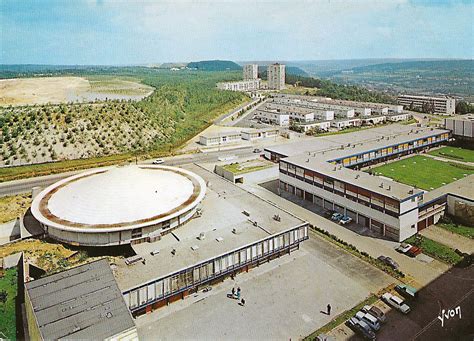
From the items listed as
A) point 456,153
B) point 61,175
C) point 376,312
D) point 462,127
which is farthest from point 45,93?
point 376,312

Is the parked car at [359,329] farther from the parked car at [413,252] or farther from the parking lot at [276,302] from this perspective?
the parked car at [413,252]

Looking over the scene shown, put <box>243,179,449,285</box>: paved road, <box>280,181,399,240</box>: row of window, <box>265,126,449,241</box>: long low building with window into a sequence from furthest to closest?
<box>280,181,399,240</box>: row of window
<box>265,126,449,241</box>: long low building with window
<box>243,179,449,285</box>: paved road

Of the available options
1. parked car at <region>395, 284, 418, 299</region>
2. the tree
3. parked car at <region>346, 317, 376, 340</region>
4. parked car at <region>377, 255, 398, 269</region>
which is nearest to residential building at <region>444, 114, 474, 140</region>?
parked car at <region>377, 255, 398, 269</region>

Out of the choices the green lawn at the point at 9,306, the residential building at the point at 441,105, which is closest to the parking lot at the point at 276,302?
the green lawn at the point at 9,306

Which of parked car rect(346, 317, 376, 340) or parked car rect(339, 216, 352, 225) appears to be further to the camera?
parked car rect(339, 216, 352, 225)

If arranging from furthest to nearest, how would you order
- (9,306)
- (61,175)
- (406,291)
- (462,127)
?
(462,127) → (61,175) → (406,291) → (9,306)

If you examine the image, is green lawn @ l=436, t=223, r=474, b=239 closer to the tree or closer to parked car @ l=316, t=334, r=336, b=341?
parked car @ l=316, t=334, r=336, b=341

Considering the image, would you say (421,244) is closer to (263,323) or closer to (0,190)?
(263,323)

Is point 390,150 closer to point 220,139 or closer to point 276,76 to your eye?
point 220,139
